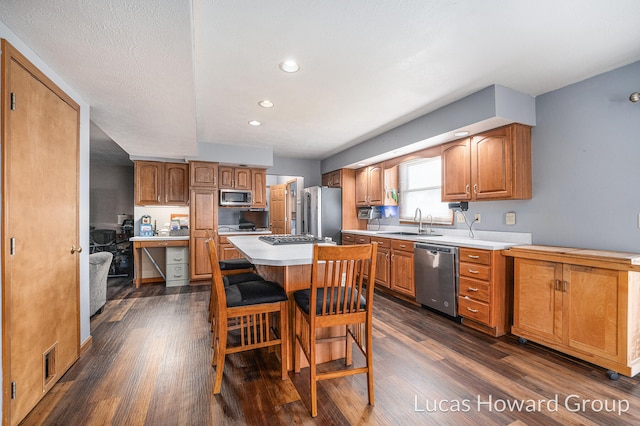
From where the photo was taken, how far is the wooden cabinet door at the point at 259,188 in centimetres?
542

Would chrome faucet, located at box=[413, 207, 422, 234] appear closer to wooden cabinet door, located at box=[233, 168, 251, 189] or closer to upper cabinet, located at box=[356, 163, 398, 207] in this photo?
upper cabinet, located at box=[356, 163, 398, 207]

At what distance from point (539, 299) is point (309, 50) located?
2.87m

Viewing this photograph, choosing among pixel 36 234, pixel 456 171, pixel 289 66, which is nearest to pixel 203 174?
pixel 289 66

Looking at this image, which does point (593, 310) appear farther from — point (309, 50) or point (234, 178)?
point (234, 178)

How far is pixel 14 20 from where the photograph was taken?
143 cm

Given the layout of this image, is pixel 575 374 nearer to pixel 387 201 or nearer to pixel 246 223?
pixel 387 201

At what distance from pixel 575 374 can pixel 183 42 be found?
350 centimetres

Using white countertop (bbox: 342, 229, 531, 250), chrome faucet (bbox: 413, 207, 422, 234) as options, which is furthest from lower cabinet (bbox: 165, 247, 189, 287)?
chrome faucet (bbox: 413, 207, 422, 234)

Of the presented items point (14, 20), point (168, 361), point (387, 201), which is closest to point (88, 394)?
point (168, 361)

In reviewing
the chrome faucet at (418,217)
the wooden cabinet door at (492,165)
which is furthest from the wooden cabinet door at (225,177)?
the wooden cabinet door at (492,165)

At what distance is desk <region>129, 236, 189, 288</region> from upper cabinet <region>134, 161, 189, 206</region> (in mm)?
668

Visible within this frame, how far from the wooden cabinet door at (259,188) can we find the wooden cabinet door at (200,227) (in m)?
0.78

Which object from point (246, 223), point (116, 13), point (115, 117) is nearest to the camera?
point (116, 13)

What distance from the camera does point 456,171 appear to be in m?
3.46
